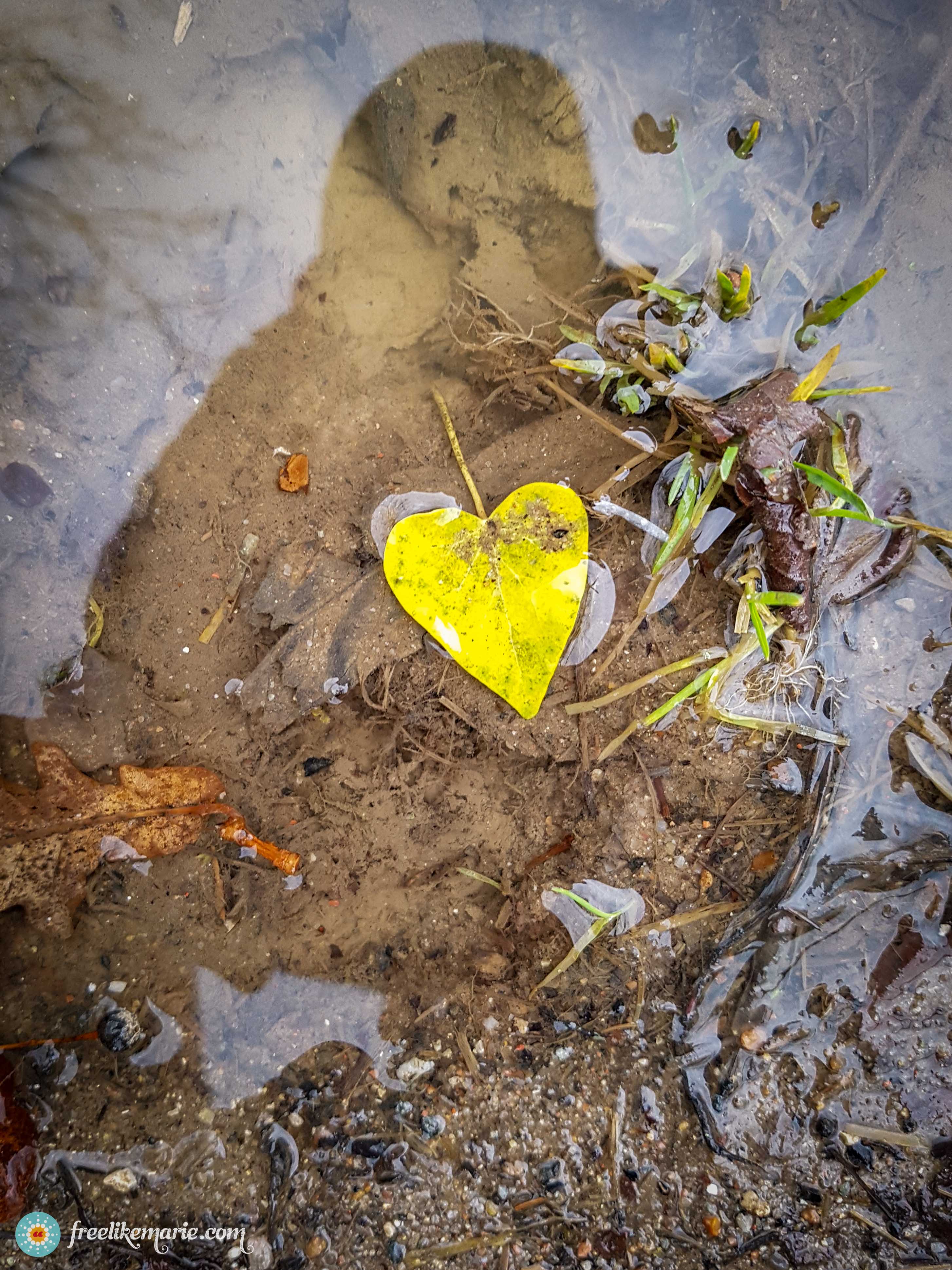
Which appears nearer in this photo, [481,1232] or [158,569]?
[481,1232]

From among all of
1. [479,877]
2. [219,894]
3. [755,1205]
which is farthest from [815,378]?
[219,894]

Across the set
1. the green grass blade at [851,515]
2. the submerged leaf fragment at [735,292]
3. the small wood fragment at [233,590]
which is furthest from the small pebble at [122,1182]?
the submerged leaf fragment at [735,292]

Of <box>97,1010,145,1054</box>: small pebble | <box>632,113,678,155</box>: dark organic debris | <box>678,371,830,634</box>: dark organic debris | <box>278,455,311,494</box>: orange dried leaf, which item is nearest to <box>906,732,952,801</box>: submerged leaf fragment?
<box>678,371,830,634</box>: dark organic debris

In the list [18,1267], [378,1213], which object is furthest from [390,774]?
[18,1267]

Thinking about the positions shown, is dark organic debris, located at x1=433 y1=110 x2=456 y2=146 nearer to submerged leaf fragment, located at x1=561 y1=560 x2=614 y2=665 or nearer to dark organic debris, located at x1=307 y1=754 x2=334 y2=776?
submerged leaf fragment, located at x1=561 y1=560 x2=614 y2=665

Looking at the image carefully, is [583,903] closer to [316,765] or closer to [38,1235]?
[316,765]

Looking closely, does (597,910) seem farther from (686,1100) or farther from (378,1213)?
(378,1213)
